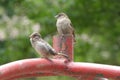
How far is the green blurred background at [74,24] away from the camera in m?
8.11

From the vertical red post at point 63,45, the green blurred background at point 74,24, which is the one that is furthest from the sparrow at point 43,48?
the green blurred background at point 74,24

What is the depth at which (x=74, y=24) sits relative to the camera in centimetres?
836

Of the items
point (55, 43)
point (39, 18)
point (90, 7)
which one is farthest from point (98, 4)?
point (55, 43)

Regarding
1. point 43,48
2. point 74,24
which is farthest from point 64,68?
point 74,24

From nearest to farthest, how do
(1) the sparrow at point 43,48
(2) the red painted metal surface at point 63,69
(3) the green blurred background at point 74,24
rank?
(2) the red painted metal surface at point 63,69, (1) the sparrow at point 43,48, (3) the green blurred background at point 74,24

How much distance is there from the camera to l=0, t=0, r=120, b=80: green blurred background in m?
8.11

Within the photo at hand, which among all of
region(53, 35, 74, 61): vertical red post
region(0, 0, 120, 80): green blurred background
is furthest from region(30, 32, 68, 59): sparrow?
region(0, 0, 120, 80): green blurred background

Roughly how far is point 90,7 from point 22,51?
3.70 ft

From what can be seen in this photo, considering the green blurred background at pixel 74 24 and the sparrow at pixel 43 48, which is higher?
the green blurred background at pixel 74 24

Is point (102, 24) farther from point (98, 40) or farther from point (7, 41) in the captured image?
point (7, 41)

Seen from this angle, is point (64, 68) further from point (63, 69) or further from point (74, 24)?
point (74, 24)

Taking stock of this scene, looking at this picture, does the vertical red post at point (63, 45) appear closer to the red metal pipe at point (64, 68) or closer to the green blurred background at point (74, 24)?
the red metal pipe at point (64, 68)

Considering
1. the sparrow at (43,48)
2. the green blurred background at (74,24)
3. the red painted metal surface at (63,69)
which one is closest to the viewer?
the red painted metal surface at (63,69)

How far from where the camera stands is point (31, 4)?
811 cm
